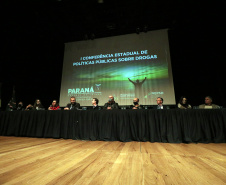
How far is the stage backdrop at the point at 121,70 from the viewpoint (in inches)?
157

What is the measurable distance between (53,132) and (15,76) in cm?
441

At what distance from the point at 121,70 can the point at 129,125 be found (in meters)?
2.49

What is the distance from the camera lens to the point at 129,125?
85.4 inches

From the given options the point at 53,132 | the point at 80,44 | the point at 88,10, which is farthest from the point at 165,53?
the point at 53,132

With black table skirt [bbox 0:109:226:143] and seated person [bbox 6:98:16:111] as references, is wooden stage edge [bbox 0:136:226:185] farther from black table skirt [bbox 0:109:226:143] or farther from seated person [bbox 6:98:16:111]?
seated person [bbox 6:98:16:111]

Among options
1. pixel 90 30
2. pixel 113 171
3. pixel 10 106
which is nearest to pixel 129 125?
pixel 113 171

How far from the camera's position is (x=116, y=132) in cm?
217

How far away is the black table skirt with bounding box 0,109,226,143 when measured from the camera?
1981 mm

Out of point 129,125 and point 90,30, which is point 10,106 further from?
point 90,30

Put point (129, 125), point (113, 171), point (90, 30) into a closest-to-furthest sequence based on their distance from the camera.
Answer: point (113, 171), point (129, 125), point (90, 30)

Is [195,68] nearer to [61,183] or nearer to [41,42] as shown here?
[61,183]

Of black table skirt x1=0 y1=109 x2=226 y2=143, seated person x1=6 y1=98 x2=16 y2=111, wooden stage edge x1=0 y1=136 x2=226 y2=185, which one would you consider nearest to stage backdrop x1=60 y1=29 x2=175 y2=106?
seated person x1=6 y1=98 x2=16 y2=111

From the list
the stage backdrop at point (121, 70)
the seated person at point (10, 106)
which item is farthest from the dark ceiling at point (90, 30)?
the seated person at point (10, 106)

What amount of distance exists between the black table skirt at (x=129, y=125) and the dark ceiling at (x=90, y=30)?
8.63ft
